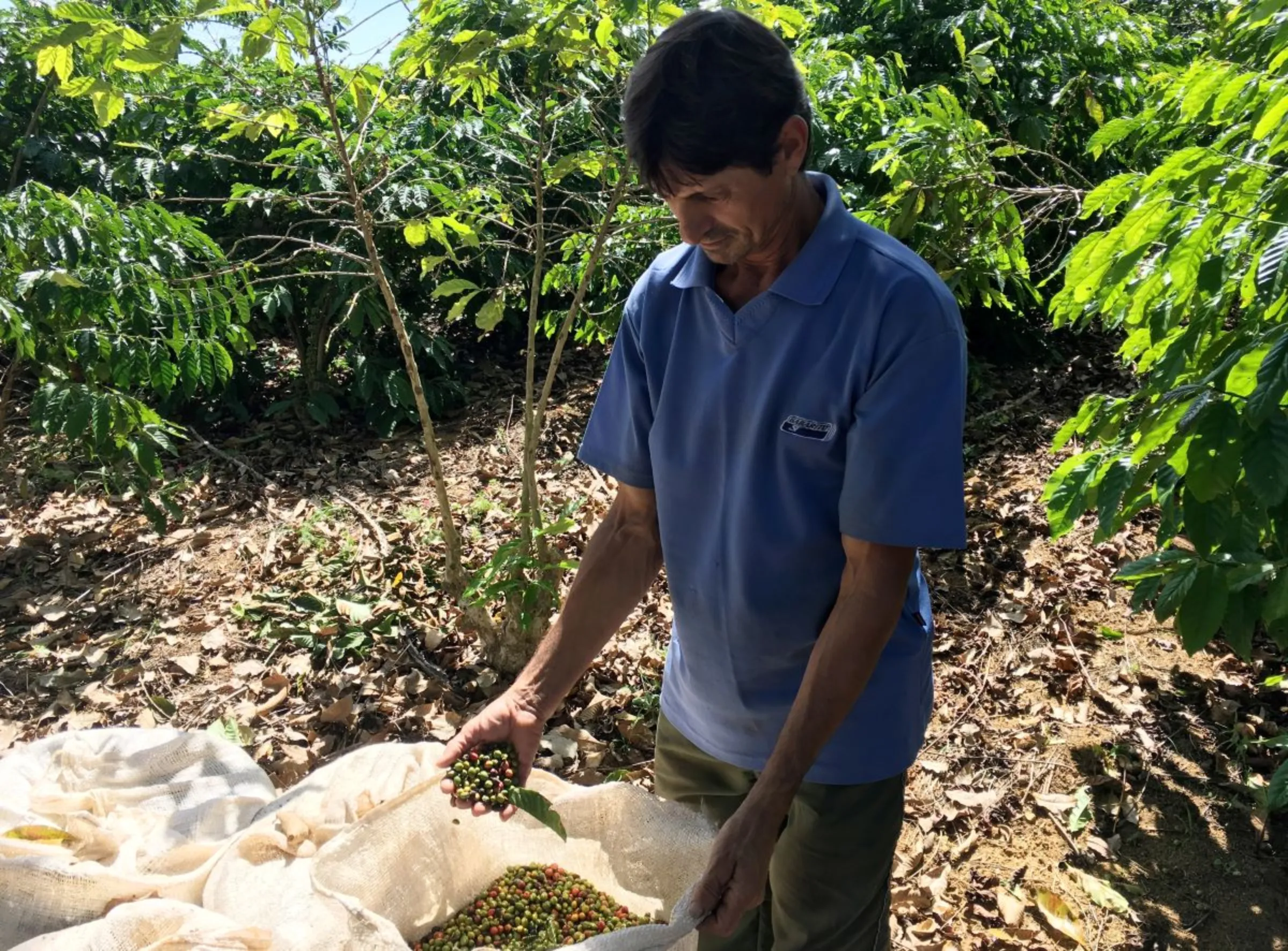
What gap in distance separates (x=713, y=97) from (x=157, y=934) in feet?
5.89

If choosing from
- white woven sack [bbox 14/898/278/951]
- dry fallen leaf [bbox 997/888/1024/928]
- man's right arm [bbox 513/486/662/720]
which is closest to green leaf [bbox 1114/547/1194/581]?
man's right arm [bbox 513/486/662/720]

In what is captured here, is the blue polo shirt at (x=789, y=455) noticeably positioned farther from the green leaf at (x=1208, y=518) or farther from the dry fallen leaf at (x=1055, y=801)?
the dry fallen leaf at (x=1055, y=801)

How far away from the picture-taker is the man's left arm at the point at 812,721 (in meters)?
1.42

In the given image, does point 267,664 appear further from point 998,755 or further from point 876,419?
point 876,419

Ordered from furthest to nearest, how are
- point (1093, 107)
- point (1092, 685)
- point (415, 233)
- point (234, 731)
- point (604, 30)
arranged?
point (1093, 107) < point (1092, 685) < point (234, 731) < point (415, 233) < point (604, 30)

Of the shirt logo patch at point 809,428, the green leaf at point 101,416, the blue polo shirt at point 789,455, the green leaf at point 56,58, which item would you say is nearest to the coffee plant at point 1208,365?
the blue polo shirt at point 789,455

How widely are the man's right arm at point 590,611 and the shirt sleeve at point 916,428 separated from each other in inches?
21.6

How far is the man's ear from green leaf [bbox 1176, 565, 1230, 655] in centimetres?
117

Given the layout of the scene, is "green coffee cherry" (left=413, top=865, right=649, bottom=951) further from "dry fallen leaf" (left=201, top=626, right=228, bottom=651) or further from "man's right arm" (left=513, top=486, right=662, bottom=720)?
"dry fallen leaf" (left=201, top=626, right=228, bottom=651)

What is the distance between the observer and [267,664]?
3547 millimetres

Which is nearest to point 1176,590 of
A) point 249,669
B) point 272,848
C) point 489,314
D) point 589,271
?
point 589,271

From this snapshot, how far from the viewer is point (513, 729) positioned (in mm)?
1812

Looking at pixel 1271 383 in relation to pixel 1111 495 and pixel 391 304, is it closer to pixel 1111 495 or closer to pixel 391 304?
pixel 1111 495

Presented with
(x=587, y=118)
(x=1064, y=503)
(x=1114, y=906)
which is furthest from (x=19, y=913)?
(x=587, y=118)
